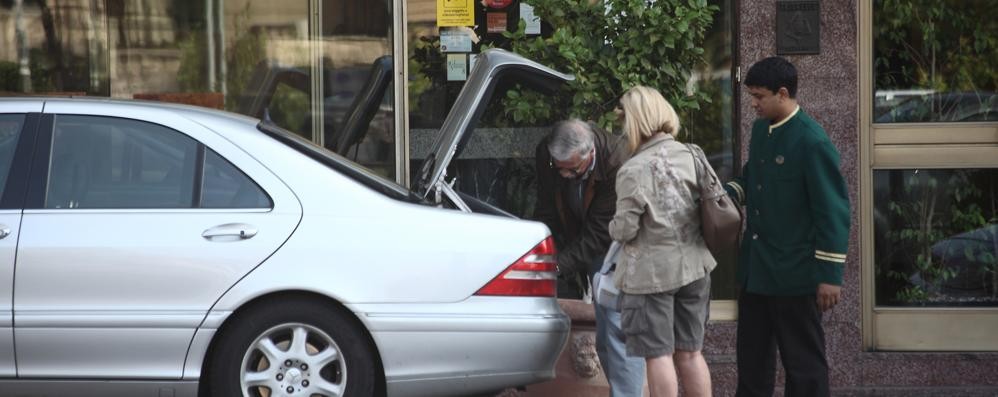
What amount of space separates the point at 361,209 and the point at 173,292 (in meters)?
0.78

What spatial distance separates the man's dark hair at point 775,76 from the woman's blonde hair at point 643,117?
0.42m

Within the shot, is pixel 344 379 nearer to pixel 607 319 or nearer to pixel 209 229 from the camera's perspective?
pixel 209 229

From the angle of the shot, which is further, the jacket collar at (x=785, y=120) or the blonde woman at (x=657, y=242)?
the jacket collar at (x=785, y=120)

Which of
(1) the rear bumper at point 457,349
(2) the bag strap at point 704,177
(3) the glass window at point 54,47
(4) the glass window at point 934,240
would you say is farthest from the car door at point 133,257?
(4) the glass window at point 934,240

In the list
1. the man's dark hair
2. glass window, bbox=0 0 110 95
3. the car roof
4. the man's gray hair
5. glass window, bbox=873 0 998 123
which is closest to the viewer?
the car roof

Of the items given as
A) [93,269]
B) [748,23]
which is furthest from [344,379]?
[748,23]

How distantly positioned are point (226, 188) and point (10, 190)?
84 centimetres

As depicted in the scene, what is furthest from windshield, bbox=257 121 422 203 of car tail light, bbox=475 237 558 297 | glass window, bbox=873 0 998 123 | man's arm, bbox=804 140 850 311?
glass window, bbox=873 0 998 123

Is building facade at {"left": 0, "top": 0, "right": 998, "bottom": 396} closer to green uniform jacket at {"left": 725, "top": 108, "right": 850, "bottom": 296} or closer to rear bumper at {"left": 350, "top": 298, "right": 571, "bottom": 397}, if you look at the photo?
green uniform jacket at {"left": 725, "top": 108, "right": 850, "bottom": 296}

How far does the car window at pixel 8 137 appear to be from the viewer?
5566 mm

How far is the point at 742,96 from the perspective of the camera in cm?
808

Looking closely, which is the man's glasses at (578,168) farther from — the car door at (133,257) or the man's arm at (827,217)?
the car door at (133,257)

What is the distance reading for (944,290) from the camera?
27.2 feet

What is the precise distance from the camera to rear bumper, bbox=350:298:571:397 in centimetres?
543
